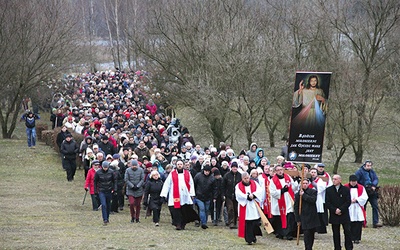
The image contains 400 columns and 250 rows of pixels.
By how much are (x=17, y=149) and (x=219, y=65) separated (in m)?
9.63

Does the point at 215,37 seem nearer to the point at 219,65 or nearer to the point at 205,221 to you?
the point at 219,65

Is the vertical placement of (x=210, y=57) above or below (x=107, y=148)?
above

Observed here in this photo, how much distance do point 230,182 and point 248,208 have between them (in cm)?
217

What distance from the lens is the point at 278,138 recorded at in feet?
165

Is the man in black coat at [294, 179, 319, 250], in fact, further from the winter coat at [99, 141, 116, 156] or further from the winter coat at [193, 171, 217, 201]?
the winter coat at [99, 141, 116, 156]

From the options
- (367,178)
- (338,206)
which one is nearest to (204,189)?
(367,178)

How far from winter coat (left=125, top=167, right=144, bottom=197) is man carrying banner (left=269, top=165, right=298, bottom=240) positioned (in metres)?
3.38

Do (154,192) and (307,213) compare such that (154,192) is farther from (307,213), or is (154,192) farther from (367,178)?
(367,178)

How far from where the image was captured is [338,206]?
16.4 m

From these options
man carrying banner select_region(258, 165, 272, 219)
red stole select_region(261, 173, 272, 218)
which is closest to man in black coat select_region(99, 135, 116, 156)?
man carrying banner select_region(258, 165, 272, 219)

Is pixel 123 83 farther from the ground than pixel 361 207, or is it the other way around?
pixel 123 83

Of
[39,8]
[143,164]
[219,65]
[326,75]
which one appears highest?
[39,8]

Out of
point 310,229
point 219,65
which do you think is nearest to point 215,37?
point 219,65

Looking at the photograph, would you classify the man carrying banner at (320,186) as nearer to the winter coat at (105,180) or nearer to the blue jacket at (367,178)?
the blue jacket at (367,178)
